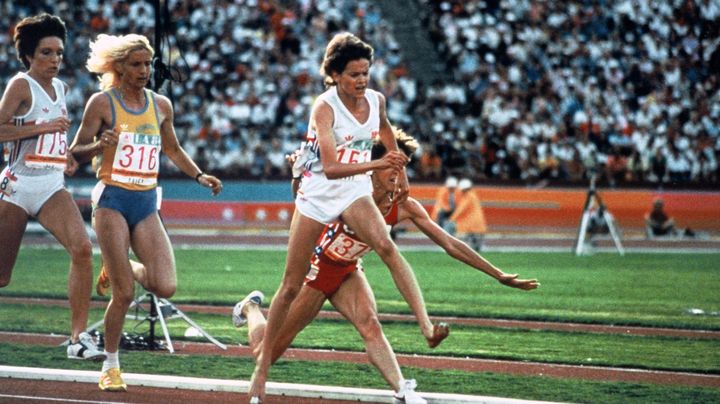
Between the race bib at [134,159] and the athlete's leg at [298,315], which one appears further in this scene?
the race bib at [134,159]

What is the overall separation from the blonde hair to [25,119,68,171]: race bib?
803 millimetres

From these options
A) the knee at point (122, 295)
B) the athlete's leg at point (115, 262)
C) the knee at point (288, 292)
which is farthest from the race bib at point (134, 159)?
the knee at point (288, 292)

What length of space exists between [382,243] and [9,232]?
327 cm

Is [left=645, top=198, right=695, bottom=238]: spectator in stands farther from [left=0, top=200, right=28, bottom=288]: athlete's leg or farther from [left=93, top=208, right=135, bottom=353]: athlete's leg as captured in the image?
[left=93, top=208, right=135, bottom=353]: athlete's leg

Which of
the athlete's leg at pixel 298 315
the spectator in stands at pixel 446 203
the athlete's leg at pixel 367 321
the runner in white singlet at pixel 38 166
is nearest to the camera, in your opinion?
the athlete's leg at pixel 367 321

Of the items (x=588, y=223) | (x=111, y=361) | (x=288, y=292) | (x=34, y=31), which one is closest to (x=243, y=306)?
(x=111, y=361)

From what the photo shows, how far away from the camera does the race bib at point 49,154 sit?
32.8ft

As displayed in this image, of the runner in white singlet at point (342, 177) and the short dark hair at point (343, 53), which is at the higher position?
the short dark hair at point (343, 53)

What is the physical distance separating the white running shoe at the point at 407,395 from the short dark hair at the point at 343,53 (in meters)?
1.99

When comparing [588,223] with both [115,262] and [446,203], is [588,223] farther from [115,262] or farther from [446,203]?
[115,262]

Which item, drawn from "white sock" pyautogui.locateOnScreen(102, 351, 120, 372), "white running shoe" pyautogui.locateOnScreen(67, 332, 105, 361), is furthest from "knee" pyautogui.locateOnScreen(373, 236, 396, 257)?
"white running shoe" pyautogui.locateOnScreen(67, 332, 105, 361)

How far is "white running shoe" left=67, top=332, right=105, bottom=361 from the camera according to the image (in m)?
9.60

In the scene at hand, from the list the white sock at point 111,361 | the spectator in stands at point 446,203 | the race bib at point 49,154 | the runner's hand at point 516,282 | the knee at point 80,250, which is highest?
the race bib at point 49,154

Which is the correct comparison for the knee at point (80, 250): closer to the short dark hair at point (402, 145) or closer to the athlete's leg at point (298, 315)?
the athlete's leg at point (298, 315)
